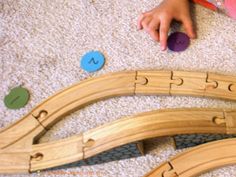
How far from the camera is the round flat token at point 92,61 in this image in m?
0.68

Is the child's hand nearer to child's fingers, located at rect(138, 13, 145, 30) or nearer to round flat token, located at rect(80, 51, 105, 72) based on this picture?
child's fingers, located at rect(138, 13, 145, 30)

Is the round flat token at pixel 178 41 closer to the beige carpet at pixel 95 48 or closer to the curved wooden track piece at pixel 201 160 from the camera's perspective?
the beige carpet at pixel 95 48

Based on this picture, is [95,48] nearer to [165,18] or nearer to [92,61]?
[92,61]

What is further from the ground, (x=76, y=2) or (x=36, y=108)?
(x=76, y=2)

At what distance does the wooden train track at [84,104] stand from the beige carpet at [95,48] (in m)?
0.03

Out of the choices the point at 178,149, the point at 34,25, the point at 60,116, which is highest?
the point at 34,25

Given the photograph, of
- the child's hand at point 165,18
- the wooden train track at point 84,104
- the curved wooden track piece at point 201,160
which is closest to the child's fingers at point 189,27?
the child's hand at point 165,18

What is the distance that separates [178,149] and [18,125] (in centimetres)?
27

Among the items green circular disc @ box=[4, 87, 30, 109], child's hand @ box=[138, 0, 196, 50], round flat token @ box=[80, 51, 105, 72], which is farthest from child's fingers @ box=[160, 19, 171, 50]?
green circular disc @ box=[4, 87, 30, 109]

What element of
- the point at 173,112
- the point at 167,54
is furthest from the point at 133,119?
the point at 167,54

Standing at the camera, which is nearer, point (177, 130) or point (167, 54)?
point (177, 130)

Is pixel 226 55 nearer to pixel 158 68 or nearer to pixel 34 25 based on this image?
pixel 158 68

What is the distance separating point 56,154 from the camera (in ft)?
1.88

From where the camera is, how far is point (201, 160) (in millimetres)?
534
